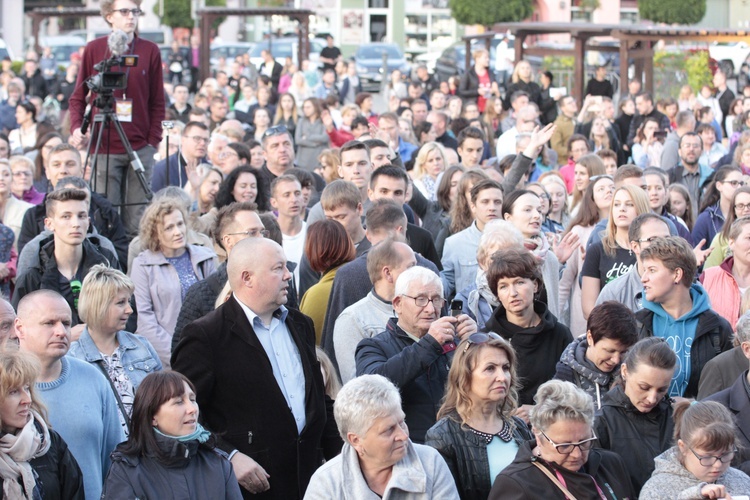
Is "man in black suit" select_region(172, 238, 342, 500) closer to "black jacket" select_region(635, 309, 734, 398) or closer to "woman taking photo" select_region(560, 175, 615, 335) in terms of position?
"black jacket" select_region(635, 309, 734, 398)

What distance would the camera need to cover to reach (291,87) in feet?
72.7

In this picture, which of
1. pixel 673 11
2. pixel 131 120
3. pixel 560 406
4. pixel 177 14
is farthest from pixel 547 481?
pixel 673 11

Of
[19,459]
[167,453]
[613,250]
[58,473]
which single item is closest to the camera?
[19,459]

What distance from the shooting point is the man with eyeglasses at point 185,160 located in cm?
1142

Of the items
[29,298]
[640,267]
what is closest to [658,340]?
[640,267]

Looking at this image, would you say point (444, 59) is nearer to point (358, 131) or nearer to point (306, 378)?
point (358, 131)

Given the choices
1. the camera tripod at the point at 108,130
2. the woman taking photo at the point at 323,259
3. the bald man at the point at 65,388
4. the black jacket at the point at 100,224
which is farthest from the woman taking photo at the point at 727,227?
the bald man at the point at 65,388

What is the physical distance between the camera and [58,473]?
17.0 feet

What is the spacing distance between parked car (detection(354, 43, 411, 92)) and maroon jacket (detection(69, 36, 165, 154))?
21552mm

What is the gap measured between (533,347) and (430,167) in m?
5.11

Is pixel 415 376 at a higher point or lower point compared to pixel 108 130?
lower

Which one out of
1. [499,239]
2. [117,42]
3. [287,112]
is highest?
[117,42]

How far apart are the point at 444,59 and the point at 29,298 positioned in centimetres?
2743

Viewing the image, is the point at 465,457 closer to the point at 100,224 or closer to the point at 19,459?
the point at 19,459
